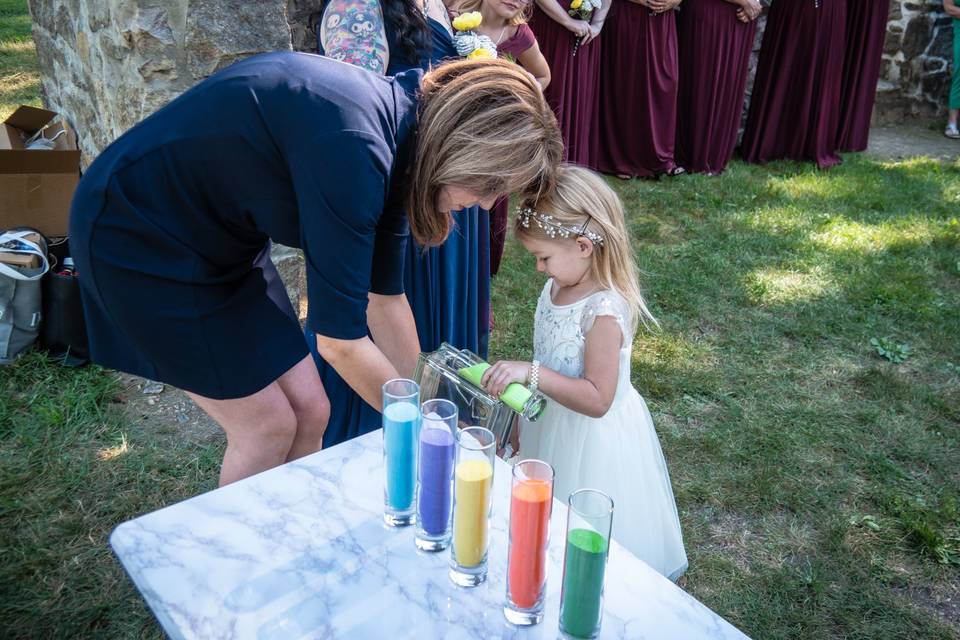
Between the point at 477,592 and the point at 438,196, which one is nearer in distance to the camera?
the point at 477,592

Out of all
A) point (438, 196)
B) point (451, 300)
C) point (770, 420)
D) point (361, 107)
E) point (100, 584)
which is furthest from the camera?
point (770, 420)

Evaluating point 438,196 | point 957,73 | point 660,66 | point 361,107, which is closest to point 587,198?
point 438,196

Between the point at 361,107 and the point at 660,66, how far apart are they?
4.91m

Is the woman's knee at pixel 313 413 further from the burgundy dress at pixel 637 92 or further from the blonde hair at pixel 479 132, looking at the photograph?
the burgundy dress at pixel 637 92

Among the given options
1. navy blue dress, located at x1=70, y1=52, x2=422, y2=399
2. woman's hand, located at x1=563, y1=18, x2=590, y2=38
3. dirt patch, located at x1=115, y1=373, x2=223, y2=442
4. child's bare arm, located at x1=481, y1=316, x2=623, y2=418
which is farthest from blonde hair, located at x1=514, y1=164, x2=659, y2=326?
woman's hand, located at x1=563, y1=18, x2=590, y2=38

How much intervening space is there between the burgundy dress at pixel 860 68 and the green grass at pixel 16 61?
633 centimetres

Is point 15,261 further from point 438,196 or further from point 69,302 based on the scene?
point 438,196

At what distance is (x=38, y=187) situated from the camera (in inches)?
127

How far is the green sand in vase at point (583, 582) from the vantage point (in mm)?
1053

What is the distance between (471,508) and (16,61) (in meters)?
6.89

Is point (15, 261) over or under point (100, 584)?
over

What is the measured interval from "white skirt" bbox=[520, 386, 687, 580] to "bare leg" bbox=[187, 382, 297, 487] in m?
0.71

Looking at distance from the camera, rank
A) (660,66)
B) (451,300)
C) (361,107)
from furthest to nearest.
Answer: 1. (660,66)
2. (451,300)
3. (361,107)

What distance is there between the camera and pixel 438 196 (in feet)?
5.17
